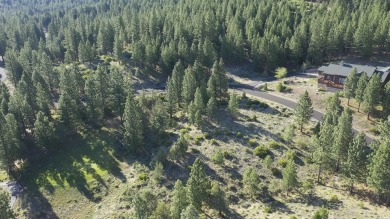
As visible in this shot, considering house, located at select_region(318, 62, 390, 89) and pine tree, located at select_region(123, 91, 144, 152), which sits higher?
house, located at select_region(318, 62, 390, 89)

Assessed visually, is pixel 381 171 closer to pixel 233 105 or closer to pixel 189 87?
pixel 233 105

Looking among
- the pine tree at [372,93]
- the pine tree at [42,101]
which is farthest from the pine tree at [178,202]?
the pine tree at [42,101]

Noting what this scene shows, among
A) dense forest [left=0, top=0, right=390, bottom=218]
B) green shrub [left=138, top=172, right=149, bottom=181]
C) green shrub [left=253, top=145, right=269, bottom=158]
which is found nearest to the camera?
dense forest [left=0, top=0, right=390, bottom=218]

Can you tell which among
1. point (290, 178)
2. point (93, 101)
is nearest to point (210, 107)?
point (290, 178)

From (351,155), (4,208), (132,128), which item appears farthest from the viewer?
(132,128)

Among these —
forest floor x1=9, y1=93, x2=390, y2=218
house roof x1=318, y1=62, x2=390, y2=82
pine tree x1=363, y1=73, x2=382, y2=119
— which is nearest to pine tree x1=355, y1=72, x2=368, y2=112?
pine tree x1=363, y1=73, x2=382, y2=119

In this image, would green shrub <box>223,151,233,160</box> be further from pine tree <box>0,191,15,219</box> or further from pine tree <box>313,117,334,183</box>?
pine tree <box>0,191,15,219</box>

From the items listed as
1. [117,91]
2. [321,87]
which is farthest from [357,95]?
[117,91]
